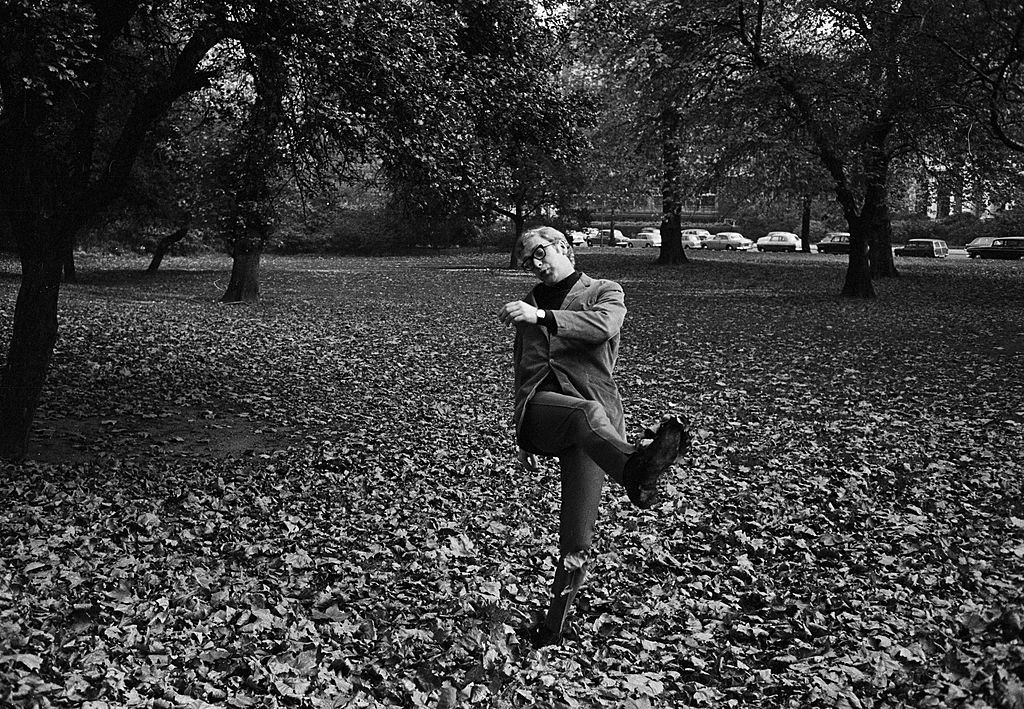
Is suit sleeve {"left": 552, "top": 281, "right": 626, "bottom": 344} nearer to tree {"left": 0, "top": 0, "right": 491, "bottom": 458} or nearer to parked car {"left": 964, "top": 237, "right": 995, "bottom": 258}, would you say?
tree {"left": 0, "top": 0, "right": 491, "bottom": 458}

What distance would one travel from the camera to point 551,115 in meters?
11.3

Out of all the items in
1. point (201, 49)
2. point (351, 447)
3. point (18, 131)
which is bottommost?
point (351, 447)

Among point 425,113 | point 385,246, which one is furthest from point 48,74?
point 385,246

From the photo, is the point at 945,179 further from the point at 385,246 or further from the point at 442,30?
the point at 385,246

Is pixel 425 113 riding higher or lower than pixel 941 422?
higher

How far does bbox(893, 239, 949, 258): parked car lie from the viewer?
55.6 m

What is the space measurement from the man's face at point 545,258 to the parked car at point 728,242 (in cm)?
6590

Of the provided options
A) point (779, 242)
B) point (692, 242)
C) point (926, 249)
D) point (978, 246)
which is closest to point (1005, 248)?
point (978, 246)

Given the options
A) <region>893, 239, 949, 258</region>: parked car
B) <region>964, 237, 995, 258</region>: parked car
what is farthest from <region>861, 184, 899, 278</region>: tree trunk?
<region>893, 239, 949, 258</region>: parked car

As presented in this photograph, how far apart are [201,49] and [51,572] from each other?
519 cm

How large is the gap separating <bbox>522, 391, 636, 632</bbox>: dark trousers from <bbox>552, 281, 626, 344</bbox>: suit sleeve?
1.02 feet

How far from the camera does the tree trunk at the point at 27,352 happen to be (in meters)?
9.57

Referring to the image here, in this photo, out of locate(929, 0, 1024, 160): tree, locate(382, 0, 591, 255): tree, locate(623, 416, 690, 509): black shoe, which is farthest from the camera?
locate(929, 0, 1024, 160): tree

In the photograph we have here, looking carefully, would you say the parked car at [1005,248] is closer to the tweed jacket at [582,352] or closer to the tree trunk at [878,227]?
the tree trunk at [878,227]
